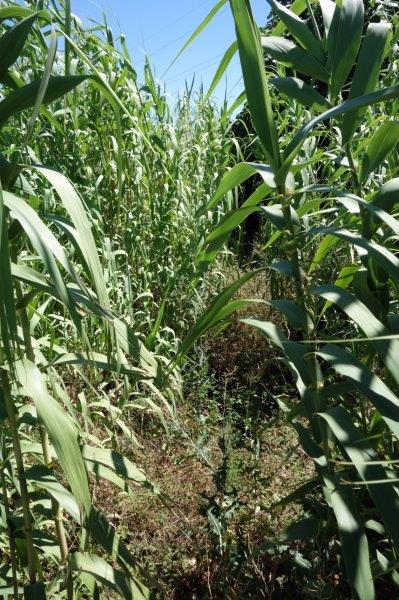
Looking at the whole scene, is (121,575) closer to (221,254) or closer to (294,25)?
(294,25)

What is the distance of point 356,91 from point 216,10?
292 millimetres

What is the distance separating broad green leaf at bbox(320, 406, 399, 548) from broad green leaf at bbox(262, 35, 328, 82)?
62cm

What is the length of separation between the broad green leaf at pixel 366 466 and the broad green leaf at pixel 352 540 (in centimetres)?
7

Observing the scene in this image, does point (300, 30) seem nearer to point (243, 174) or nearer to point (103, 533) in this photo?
point (243, 174)

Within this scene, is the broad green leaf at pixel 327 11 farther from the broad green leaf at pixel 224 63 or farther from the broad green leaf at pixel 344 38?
the broad green leaf at pixel 224 63

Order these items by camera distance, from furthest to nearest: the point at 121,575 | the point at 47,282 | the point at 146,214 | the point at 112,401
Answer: the point at 146,214 < the point at 112,401 < the point at 121,575 < the point at 47,282

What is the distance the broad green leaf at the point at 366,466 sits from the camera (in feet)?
3.23

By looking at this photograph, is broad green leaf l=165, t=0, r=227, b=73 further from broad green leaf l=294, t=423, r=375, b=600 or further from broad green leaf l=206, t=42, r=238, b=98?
broad green leaf l=294, t=423, r=375, b=600

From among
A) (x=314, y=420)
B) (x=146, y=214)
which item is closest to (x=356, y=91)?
(x=314, y=420)

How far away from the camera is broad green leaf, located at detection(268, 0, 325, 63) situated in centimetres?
107

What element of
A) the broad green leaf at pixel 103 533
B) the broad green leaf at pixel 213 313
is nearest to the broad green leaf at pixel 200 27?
the broad green leaf at pixel 213 313

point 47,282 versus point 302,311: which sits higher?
point 47,282

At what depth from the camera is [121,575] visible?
3.90ft

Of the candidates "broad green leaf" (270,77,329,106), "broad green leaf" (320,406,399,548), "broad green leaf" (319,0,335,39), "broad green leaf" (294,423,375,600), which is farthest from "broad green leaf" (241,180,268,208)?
"broad green leaf" (294,423,375,600)
